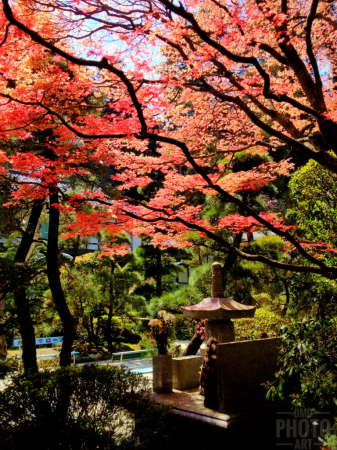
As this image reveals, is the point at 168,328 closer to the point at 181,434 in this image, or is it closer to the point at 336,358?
the point at 181,434

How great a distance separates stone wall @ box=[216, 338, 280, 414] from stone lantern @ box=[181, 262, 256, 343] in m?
0.93

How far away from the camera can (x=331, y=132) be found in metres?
4.62

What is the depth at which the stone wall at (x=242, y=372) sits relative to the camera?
551 cm

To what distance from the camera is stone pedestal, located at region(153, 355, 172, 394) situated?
7.20 metres

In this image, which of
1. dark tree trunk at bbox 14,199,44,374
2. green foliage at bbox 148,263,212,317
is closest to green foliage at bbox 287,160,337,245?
dark tree trunk at bbox 14,199,44,374

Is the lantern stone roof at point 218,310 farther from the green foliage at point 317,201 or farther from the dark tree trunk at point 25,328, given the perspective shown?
the dark tree trunk at point 25,328

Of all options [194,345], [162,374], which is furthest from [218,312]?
[194,345]

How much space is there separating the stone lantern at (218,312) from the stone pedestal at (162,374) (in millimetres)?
1044

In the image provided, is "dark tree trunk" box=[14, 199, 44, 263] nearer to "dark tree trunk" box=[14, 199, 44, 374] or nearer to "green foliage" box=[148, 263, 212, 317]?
"dark tree trunk" box=[14, 199, 44, 374]

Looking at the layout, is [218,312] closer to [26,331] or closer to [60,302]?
[60,302]

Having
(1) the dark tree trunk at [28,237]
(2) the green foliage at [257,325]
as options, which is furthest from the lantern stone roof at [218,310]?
(1) the dark tree trunk at [28,237]

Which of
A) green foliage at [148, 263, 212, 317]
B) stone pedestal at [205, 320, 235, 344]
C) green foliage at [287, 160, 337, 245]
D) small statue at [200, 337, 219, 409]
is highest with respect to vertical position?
green foliage at [287, 160, 337, 245]

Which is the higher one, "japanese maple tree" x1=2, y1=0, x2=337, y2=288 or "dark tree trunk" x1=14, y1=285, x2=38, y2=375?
"japanese maple tree" x1=2, y1=0, x2=337, y2=288

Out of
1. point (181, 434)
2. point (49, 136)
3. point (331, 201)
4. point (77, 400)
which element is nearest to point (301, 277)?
point (331, 201)
